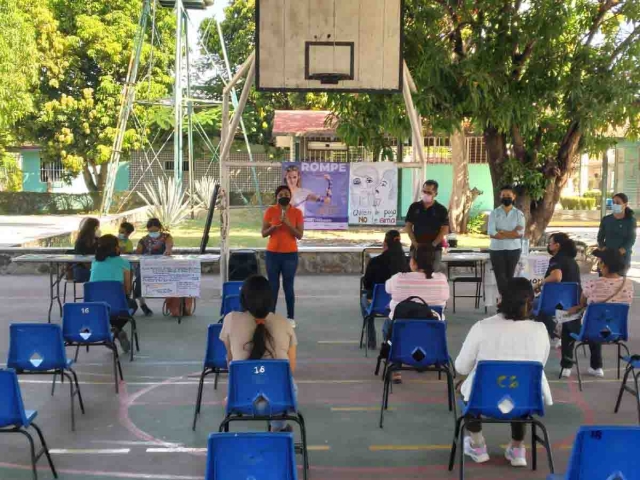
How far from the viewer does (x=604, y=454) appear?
4.03 metres

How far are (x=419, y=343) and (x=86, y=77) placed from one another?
30.2m

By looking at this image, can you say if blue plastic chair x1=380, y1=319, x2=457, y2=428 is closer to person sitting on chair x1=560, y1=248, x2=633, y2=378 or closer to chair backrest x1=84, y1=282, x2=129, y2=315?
person sitting on chair x1=560, y1=248, x2=633, y2=378

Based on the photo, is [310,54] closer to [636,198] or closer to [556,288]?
[556,288]

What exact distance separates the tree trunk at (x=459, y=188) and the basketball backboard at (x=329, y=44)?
453 inches

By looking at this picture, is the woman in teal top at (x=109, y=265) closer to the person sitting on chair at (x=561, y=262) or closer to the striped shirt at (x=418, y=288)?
the striped shirt at (x=418, y=288)

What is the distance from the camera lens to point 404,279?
7531 mm

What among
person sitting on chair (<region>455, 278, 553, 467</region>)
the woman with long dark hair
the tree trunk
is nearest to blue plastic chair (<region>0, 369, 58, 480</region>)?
person sitting on chair (<region>455, 278, 553, 467</region>)

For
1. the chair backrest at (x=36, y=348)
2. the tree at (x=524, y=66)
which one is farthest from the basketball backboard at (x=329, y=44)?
the chair backrest at (x=36, y=348)

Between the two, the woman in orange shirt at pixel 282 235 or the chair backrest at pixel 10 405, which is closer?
the chair backrest at pixel 10 405

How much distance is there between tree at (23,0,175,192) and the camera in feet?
107

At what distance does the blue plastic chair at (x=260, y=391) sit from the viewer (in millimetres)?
5207

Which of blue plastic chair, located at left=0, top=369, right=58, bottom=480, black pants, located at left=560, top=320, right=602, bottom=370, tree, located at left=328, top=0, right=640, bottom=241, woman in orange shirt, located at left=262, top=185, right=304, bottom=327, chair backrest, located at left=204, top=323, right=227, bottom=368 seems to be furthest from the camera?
tree, located at left=328, top=0, right=640, bottom=241

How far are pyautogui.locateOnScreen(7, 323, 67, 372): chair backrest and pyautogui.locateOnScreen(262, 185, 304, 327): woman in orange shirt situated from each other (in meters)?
4.07

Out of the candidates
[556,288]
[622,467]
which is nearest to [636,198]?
[556,288]
